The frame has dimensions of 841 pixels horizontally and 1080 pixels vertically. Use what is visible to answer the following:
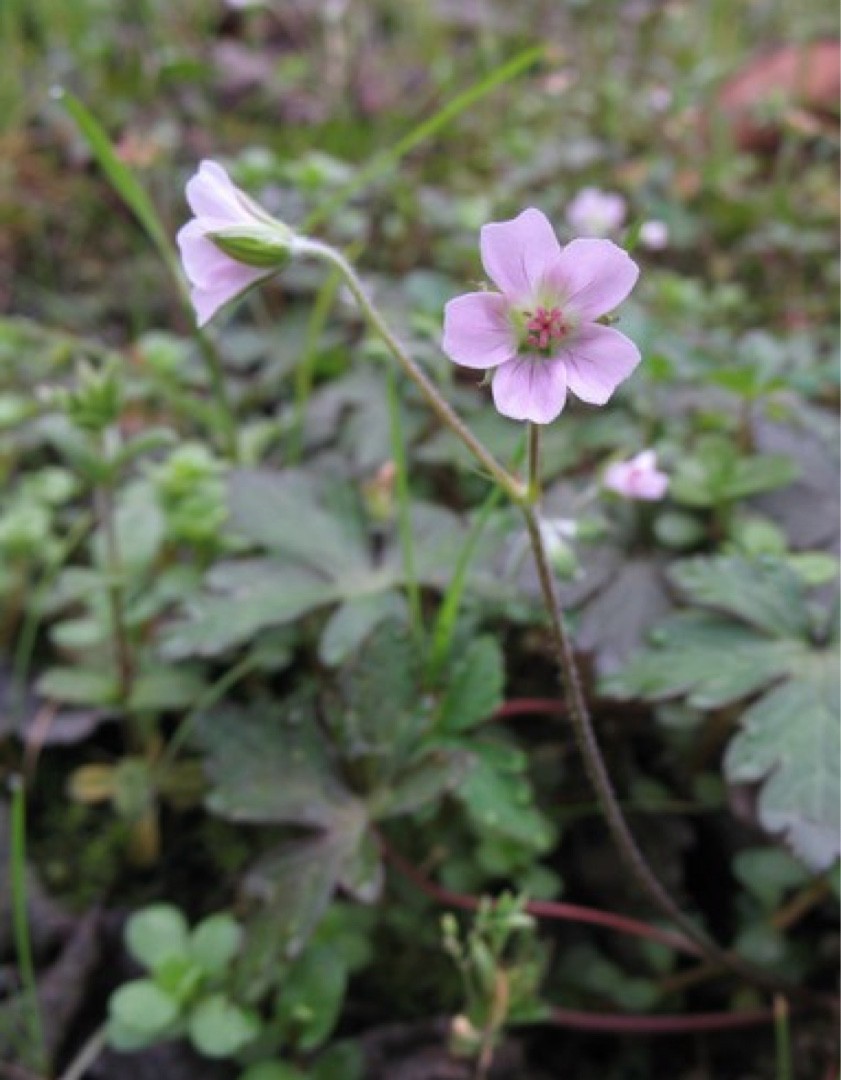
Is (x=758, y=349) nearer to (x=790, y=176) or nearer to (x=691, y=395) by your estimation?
(x=691, y=395)

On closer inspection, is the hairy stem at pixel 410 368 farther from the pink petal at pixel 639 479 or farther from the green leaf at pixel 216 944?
the green leaf at pixel 216 944

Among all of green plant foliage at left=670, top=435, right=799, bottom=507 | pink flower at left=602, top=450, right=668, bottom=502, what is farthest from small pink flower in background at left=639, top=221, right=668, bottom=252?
pink flower at left=602, top=450, right=668, bottom=502

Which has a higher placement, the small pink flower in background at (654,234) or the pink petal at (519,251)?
the small pink flower in background at (654,234)

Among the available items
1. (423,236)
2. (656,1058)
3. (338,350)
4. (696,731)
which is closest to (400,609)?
(696,731)

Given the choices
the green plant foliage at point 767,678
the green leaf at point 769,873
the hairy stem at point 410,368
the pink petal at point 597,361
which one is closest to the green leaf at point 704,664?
the green plant foliage at point 767,678

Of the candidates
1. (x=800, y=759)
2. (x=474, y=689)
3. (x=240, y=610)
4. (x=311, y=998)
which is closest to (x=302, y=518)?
(x=240, y=610)

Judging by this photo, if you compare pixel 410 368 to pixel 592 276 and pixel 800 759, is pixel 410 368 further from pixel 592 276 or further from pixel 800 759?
pixel 800 759

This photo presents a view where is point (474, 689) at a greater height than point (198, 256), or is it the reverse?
point (198, 256)
